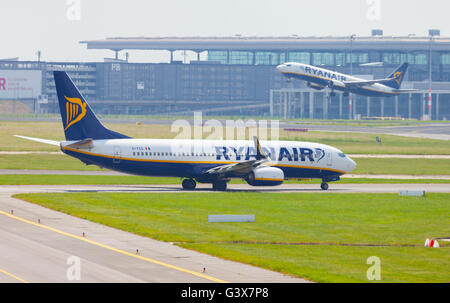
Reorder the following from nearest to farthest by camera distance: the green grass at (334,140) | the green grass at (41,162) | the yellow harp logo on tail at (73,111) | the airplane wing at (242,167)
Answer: the yellow harp logo on tail at (73,111) → the airplane wing at (242,167) → the green grass at (41,162) → the green grass at (334,140)

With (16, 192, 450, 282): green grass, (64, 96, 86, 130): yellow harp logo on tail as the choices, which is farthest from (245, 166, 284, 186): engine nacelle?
(64, 96, 86, 130): yellow harp logo on tail

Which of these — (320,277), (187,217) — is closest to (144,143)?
(187,217)

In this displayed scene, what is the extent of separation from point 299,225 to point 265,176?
16.3 metres

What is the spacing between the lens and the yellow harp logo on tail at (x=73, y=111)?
5438 cm

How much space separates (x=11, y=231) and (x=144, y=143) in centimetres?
2109

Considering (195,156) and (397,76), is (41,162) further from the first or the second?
(397,76)

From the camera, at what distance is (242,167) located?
184ft

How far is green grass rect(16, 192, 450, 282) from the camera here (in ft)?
98.1

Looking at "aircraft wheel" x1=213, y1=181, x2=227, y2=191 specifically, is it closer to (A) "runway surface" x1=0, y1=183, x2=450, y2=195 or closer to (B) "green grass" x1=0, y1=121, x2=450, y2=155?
(A) "runway surface" x1=0, y1=183, x2=450, y2=195

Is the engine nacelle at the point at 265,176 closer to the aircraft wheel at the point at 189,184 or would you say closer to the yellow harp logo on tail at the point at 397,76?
the aircraft wheel at the point at 189,184

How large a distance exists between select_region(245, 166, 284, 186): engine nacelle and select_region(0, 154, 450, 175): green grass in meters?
22.0

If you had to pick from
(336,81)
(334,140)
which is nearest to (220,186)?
(334,140)

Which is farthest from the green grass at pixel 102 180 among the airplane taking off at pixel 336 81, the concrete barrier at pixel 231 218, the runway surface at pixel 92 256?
the airplane taking off at pixel 336 81
